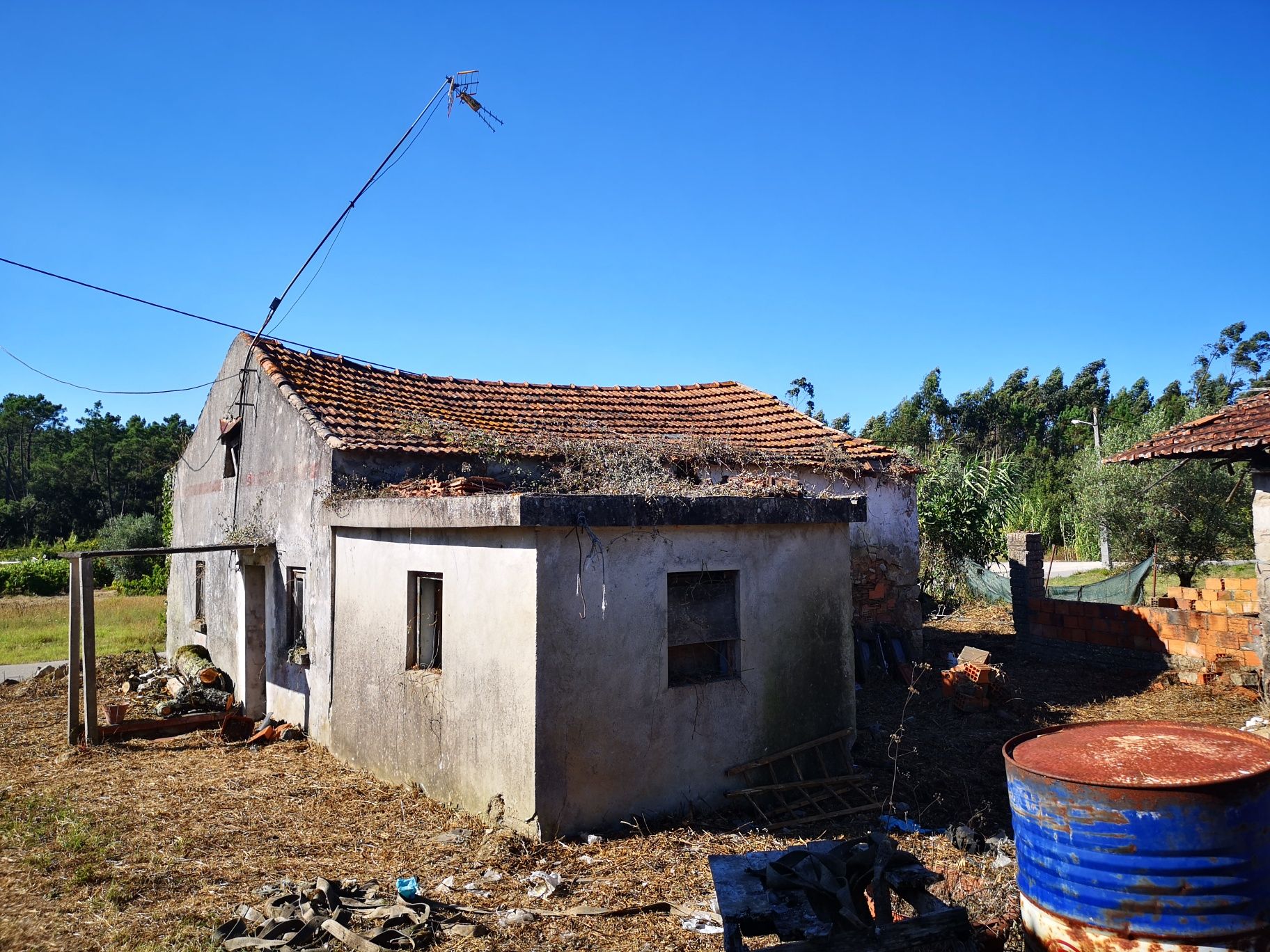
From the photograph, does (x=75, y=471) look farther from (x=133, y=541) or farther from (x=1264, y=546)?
(x=1264, y=546)

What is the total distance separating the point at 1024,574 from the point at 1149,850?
10.5 meters

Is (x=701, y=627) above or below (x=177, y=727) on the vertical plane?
above

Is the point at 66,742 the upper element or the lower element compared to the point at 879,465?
lower

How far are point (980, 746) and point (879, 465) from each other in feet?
16.3

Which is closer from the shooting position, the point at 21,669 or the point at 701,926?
the point at 701,926

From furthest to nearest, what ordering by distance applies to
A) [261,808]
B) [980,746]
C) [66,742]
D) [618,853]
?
[66,742] < [980,746] < [261,808] < [618,853]

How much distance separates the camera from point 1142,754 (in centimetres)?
394

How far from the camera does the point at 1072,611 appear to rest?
40.8 ft

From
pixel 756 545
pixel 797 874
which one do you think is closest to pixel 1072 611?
pixel 756 545

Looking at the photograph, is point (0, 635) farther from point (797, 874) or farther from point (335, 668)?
point (797, 874)

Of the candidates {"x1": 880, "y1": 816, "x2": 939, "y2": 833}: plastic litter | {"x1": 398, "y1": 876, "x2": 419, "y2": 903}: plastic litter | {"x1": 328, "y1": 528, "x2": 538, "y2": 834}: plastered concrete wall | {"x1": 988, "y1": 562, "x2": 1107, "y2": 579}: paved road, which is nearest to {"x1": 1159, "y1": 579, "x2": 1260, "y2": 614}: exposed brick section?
{"x1": 880, "y1": 816, "x2": 939, "y2": 833}: plastic litter

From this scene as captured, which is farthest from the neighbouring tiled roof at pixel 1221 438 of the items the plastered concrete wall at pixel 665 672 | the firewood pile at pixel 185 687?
the firewood pile at pixel 185 687

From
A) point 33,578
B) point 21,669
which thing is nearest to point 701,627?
point 21,669

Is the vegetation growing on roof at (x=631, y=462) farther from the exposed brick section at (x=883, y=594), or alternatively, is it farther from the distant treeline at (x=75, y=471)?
the distant treeline at (x=75, y=471)
